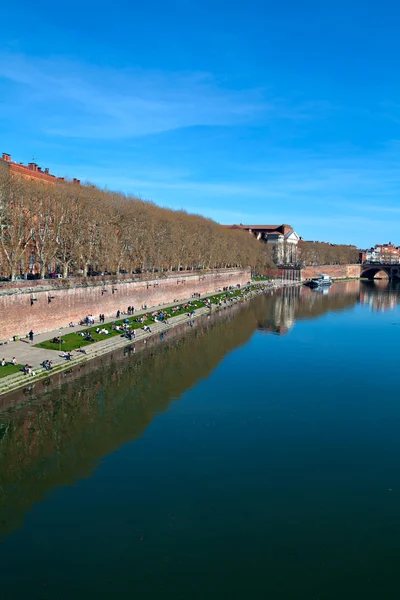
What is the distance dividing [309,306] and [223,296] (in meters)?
13.8

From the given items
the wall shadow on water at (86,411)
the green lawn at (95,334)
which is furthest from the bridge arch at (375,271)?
the wall shadow on water at (86,411)

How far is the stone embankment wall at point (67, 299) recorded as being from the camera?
31.8 meters

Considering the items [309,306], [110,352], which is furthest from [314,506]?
[309,306]

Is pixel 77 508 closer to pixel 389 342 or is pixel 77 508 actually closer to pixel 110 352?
pixel 110 352

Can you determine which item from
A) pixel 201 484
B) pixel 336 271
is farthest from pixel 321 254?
pixel 201 484

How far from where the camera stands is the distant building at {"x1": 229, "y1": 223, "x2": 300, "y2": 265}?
13275 cm

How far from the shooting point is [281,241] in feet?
472

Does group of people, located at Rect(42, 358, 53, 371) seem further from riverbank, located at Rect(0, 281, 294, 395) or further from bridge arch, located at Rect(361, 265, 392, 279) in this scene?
bridge arch, located at Rect(361, 265, 392, 279)

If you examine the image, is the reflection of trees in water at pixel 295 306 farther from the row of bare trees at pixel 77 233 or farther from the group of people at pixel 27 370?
the group of people at pixel 27 370

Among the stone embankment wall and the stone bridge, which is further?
the stone bridge

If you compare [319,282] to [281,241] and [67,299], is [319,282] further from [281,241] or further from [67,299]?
[67,299]

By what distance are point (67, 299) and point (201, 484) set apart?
25.7 m

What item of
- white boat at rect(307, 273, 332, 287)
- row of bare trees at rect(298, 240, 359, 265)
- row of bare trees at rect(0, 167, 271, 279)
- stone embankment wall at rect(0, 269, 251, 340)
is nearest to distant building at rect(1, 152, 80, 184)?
row of bare trees at rect(0, 167, 271, 279)

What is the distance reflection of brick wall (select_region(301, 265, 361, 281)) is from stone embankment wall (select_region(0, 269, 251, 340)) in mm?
69624
